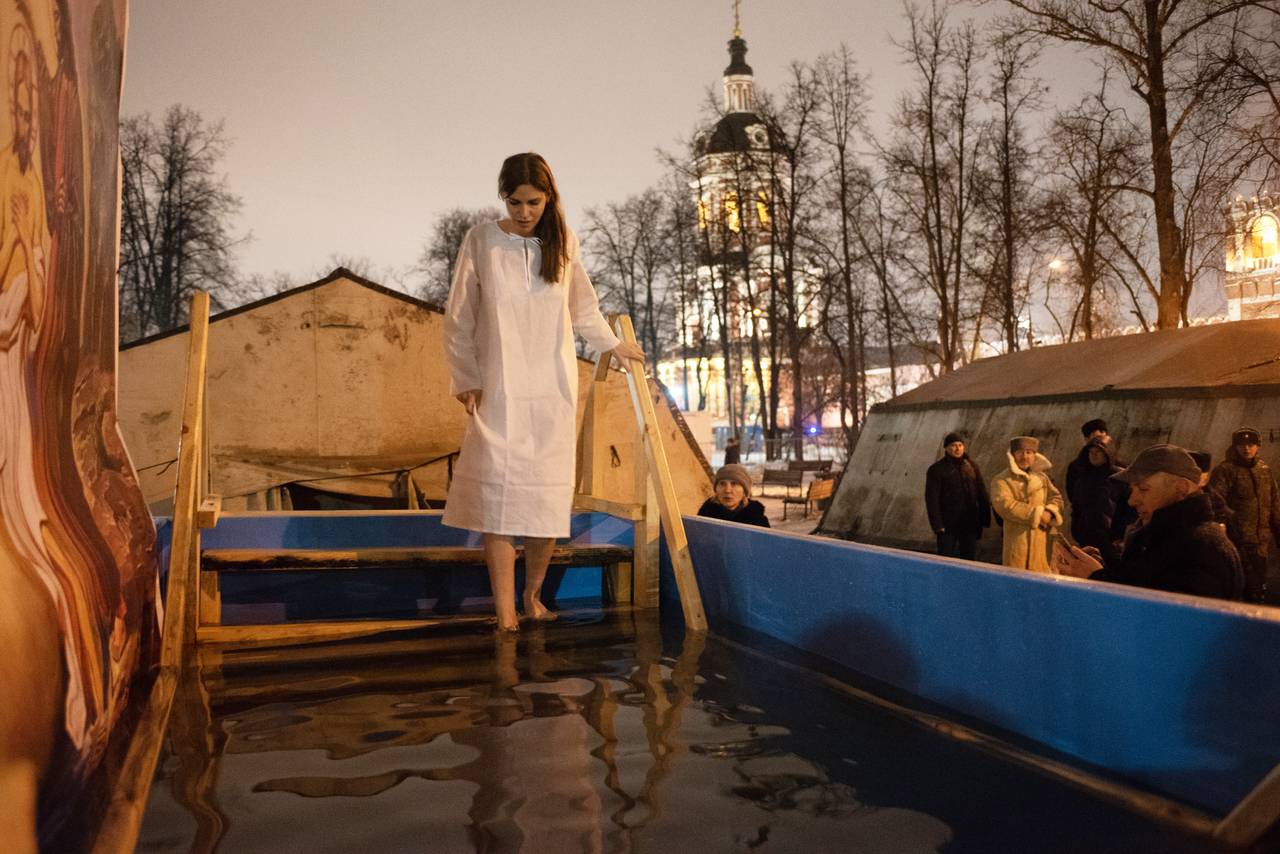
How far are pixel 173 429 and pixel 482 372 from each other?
239 inches

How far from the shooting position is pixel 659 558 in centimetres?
536

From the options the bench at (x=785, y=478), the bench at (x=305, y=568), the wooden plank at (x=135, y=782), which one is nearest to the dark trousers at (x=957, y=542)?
the bench at (x=305, y=568)

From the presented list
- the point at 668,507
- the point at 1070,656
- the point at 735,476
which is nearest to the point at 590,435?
the point at 735,476

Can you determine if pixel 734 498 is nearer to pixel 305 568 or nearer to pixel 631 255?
pixel 305 568

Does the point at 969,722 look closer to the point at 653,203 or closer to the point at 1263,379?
the point at 1263,379

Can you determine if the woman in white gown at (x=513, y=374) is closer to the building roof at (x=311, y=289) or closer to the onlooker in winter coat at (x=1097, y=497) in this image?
the building roof at (x=311, y=289)

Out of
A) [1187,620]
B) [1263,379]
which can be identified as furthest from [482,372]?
[1263,379]

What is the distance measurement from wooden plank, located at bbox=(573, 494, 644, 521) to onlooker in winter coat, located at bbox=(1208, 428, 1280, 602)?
4.98 meters

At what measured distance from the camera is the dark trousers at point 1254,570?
780 cm

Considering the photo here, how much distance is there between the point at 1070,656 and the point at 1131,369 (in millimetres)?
10036

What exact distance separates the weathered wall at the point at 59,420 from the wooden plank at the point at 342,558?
105 centimetres

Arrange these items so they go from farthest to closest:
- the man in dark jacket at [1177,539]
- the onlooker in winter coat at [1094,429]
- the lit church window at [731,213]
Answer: the lit church window at [731,213], the onlooker in winter coat at [1094,429], the man in dark jacket at [1177,539]

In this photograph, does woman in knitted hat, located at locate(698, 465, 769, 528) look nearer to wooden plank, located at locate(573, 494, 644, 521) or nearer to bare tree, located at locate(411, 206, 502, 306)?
wooden plank, located at locate(573, 494, 644, 521)

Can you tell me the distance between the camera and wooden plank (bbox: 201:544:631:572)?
14.4ft
